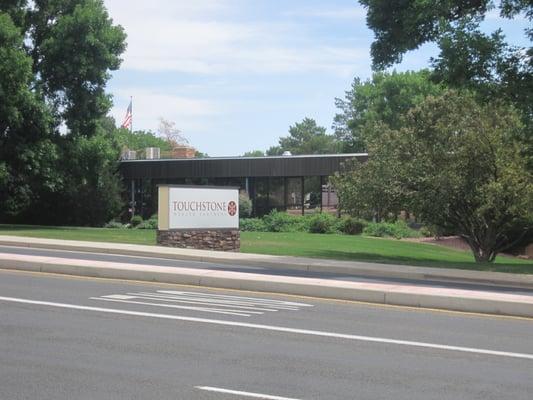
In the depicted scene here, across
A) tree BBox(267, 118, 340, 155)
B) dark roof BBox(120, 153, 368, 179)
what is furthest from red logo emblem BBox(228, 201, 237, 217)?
tree BBox(267, 118, 340, 155)

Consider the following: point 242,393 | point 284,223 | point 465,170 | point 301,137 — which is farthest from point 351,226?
point 301,137

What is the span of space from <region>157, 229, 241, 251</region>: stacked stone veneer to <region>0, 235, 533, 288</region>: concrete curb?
242 cm

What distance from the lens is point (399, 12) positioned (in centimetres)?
2092

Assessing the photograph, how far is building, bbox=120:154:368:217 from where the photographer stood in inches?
1757

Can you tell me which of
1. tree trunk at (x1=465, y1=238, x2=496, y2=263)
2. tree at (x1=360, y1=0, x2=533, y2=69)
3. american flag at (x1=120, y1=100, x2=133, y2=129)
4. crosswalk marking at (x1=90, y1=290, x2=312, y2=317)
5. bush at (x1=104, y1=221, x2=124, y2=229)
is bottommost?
tree trunk at (x1=465, y1=238, x2=496, y2=263)

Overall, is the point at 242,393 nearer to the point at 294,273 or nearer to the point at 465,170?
the point at 294,273

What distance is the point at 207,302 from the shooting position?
36.8ft

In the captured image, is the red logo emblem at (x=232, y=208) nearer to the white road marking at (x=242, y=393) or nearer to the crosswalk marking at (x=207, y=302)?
the crosswalk marking at (x=207, y=302)

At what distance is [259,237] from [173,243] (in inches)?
302

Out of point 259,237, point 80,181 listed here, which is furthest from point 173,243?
point 80,181

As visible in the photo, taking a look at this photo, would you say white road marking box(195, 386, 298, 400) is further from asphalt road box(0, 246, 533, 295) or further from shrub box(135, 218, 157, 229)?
shrub box(135, 218, 157, 229)

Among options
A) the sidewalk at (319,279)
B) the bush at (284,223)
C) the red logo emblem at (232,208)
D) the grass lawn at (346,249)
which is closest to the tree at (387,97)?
the bush at (284,223)

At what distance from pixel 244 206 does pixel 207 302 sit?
108ft

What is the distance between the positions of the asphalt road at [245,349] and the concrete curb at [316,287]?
1.74 ft
